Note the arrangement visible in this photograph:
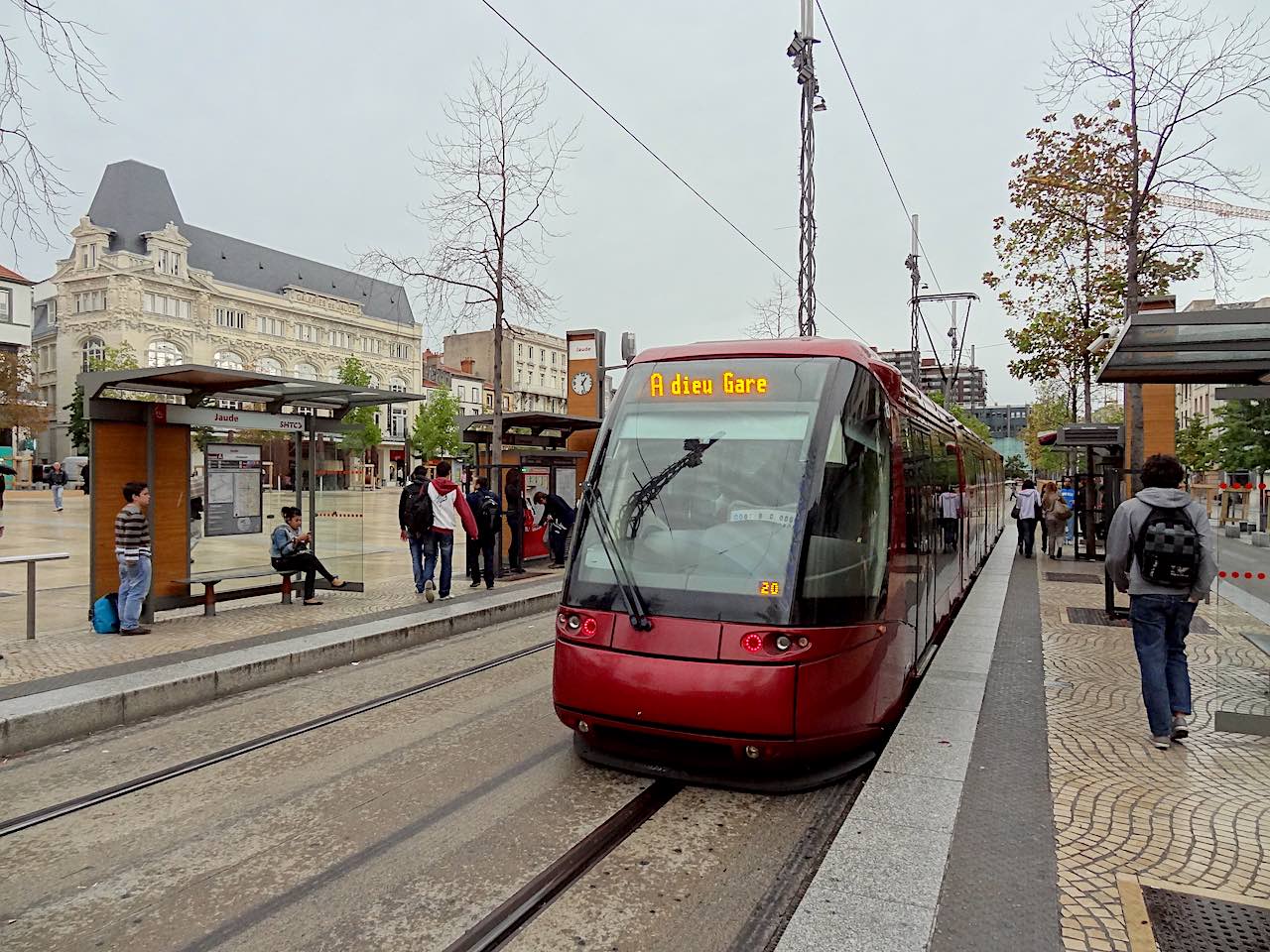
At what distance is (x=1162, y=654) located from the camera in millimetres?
5531

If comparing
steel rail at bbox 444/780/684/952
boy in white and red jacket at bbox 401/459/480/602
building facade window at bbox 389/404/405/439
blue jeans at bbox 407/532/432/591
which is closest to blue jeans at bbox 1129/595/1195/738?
steel rail at bbox 444/780/684/952

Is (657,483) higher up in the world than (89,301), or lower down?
lower down

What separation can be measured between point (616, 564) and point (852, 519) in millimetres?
1393

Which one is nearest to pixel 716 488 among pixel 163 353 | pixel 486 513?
pixel 486 513

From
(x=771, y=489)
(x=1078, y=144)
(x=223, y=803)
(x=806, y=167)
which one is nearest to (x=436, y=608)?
(x=223, y=803)

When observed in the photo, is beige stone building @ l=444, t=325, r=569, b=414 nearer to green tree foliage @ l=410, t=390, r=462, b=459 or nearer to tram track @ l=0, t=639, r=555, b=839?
green tree foliage @ l=410, t=390, r=462, b=459

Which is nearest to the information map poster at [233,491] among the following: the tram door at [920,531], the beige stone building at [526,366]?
the tram door at [920,531]

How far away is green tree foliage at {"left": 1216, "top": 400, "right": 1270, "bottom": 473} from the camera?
87.0 ft

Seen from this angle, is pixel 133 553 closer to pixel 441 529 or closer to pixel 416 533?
pixel 416 533

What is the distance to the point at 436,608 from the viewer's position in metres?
10.7

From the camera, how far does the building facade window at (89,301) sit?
6850cm

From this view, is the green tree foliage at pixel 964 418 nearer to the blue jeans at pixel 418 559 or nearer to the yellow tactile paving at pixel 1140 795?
the blue jeans at pixel 418 559

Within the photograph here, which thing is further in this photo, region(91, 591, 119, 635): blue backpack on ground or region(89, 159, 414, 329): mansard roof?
region(89, 159, 414, 329): mansard roof

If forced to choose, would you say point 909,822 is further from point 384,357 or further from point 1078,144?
point 384,357
